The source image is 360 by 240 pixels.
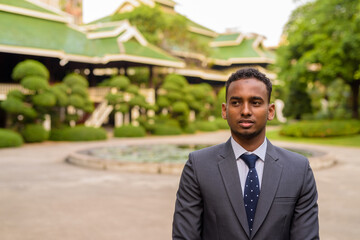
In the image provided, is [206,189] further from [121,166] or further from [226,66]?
[226,66]

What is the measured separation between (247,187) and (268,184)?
0.35 feet

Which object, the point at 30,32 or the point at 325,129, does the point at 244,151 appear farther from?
the point at 30,32

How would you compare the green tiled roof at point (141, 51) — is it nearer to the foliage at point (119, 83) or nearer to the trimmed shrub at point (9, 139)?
the foliage at point (119, 83)

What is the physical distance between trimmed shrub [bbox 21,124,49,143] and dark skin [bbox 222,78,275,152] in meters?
20.3

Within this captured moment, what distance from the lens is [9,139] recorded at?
748 inches

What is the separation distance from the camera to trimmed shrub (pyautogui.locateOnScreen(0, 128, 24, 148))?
18.8 meters

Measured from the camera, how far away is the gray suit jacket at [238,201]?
84.0 inches

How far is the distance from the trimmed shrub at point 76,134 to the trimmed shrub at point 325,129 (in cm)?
1100

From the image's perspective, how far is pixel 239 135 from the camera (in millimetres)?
2203

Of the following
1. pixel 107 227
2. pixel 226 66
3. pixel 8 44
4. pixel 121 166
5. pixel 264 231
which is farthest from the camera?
pixel 226 66

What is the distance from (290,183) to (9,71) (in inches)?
1049

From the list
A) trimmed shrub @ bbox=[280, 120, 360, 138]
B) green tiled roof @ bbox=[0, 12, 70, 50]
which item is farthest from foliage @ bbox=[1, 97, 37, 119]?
trimmed shrub @ bbox=[280, 120, 360, 138]

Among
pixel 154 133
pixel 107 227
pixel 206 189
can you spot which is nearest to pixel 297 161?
pixel 206 189

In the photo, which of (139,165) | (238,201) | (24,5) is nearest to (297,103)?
(24,5)
